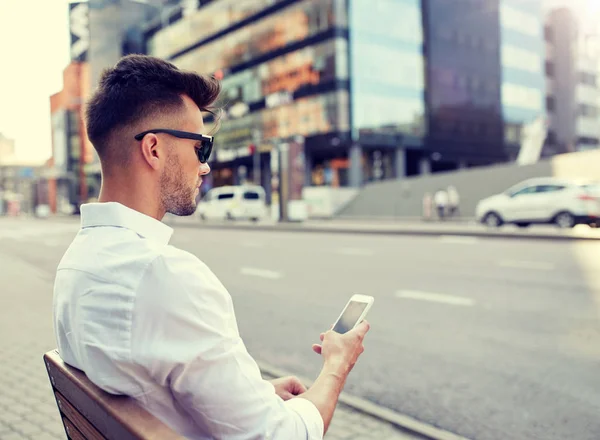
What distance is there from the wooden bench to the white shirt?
0.13 ft

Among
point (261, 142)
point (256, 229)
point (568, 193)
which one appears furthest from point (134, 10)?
point (568, 193)

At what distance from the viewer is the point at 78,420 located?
5.11 feet

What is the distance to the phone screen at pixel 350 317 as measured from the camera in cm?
184

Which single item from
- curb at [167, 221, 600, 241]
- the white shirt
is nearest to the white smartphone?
the white shirt

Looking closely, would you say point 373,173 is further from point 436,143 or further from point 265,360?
point 265,360

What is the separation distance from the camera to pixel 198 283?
51.8 inches

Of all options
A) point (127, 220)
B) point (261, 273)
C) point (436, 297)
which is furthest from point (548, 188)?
point (127, 220)

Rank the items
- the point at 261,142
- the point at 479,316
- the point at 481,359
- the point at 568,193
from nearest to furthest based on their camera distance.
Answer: the point at 481,359 < the point at 479,316 < the point at 568,193 < the point at 261,142

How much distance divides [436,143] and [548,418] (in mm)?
51956

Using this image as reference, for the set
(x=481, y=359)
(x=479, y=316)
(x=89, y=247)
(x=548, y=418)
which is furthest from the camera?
(x=479, y=316)

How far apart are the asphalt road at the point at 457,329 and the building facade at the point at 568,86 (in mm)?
68192

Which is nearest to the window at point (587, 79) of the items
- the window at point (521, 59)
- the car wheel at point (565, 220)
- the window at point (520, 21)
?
the window at point (521, 59)

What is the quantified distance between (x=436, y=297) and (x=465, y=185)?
28724 millimetres

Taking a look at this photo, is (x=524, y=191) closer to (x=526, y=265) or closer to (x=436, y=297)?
(x=526, y=265)
